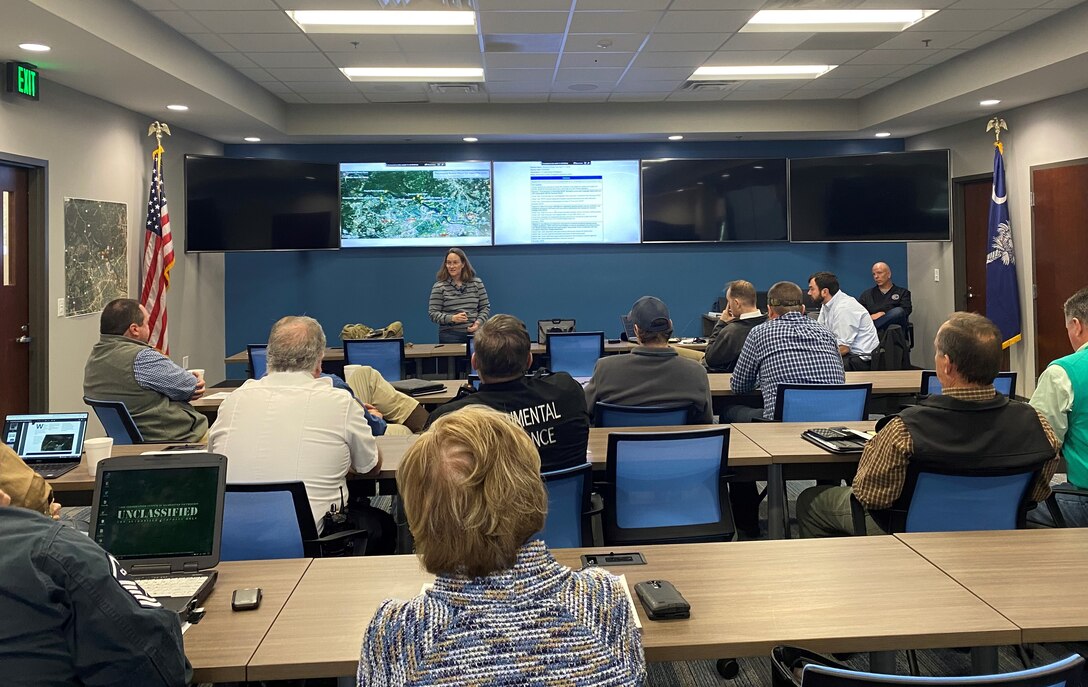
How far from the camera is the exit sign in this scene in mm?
5484

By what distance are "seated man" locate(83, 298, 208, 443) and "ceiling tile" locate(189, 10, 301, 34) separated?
2.34 m

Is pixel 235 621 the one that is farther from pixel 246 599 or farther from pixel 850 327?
pixel 850 327

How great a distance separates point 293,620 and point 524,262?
8.31 m

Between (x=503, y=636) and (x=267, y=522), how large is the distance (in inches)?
58.3

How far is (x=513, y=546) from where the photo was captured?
1264 mm

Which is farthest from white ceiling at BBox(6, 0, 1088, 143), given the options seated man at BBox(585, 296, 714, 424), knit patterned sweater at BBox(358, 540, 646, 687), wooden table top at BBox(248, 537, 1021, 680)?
knit patterned sweater at BBox(358, 540, 646, 687)

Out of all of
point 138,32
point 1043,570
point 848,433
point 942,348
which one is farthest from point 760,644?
point 138,32

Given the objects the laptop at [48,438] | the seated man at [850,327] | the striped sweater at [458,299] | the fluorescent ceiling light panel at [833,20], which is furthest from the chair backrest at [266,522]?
the striped sweater at [458,299]

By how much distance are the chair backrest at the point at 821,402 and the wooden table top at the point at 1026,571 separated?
1.80 m

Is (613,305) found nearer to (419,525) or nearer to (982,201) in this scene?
(982,201)

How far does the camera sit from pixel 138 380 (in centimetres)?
406

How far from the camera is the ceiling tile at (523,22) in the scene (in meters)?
5.74

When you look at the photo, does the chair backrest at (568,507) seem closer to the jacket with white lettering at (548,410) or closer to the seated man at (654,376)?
the jacket with white lettering at (548,410)

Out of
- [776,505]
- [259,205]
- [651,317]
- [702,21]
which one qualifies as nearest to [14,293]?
[259,205]
